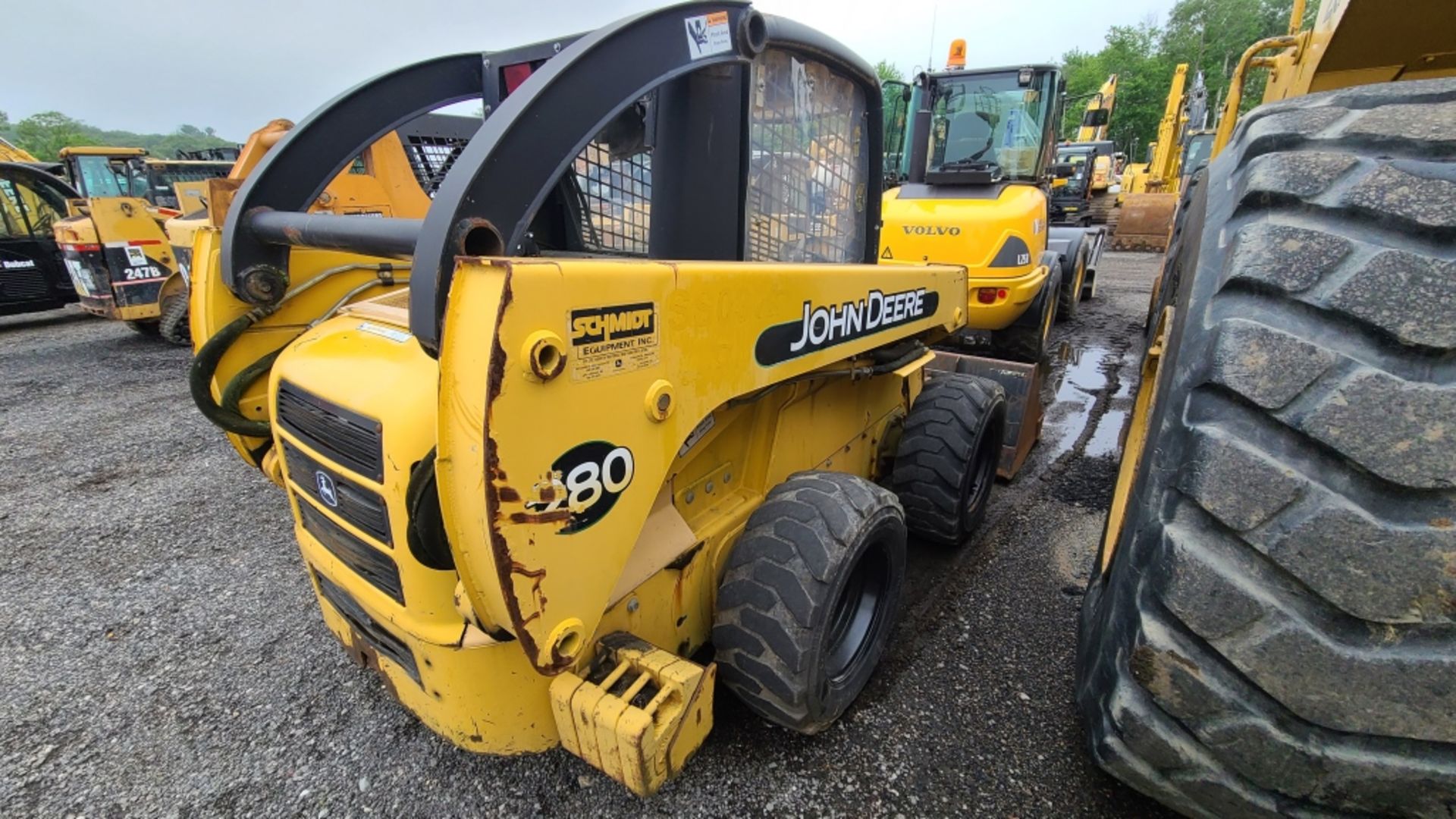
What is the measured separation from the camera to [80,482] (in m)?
4.26

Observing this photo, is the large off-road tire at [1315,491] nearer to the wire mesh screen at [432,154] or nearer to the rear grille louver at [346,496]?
the rear grille louver at [346,496]

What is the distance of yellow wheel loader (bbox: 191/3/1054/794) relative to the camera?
3.84 feet

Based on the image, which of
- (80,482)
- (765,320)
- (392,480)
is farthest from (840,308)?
(80,482)

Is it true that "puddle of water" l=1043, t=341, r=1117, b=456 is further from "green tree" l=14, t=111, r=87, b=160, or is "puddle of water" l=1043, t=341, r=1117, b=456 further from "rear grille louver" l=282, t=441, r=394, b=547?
"green tree" l=14, t=111, r=87, b=160

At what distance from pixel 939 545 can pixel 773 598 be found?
168 centimetres

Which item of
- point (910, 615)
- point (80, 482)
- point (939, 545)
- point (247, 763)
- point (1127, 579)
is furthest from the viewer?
point (80, 482)

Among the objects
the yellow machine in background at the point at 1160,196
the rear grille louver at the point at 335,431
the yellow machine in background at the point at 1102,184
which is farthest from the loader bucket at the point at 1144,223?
the rear grille louver at the point at 335,431

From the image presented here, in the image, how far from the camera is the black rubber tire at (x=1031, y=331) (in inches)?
221

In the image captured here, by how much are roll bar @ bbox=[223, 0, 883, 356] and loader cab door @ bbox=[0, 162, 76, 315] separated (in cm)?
975

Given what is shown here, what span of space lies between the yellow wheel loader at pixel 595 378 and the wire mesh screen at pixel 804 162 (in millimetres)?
12

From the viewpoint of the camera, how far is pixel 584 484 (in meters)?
1.25

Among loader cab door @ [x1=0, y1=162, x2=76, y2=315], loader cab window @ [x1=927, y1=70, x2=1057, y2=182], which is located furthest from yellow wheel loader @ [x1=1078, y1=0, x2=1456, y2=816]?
loader cab door @ [x1=0, y1=162, x2=76, y2=315]

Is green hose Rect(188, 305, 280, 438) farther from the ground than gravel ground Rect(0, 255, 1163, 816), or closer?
farther from the ground

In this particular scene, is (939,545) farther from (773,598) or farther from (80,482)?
(80,482)
